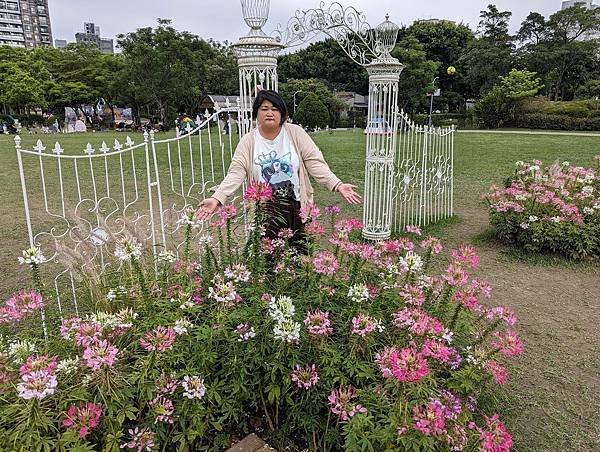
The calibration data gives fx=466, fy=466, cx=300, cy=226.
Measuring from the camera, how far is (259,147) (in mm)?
2982

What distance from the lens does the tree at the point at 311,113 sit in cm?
2802

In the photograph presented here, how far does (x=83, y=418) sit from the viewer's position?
1.61 meters

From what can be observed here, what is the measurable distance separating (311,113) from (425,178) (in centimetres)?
2263

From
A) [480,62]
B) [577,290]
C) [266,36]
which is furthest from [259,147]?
[480,62]

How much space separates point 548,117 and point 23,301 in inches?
1076

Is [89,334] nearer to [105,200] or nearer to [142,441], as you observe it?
[142,441]

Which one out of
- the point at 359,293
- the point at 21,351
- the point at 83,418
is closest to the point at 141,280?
the point at 21,351

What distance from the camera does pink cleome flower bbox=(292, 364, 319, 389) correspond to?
73.0 inches

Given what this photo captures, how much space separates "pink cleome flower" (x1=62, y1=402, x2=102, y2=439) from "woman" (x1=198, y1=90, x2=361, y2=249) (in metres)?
1.47

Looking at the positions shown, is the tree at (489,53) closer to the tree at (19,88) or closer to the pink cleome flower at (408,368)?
the tree at (19,88)

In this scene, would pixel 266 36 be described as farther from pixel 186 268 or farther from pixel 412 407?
pixel 412 407

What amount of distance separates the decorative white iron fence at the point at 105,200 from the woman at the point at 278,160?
0.47 metres

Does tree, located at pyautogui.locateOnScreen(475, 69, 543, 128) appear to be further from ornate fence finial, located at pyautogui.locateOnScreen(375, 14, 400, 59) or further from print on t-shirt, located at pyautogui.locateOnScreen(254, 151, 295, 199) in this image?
print on t-shirt, located at pyautogui.locateOnScreen(254, 151, 295, 199)

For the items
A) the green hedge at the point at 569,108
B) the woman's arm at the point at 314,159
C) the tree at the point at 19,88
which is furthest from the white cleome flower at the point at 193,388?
the tree at the point at 19,88
